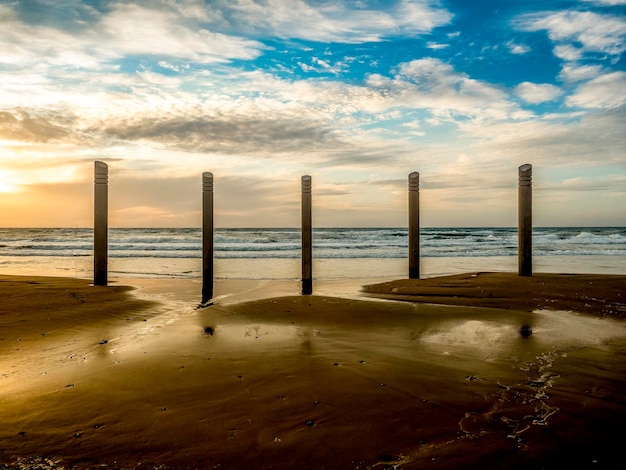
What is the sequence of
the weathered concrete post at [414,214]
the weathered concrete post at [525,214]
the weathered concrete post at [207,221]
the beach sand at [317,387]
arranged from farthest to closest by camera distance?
the weathered concrete post at [414,214]
the weathered concrete post at [207,221]
the weathered concrete post at [525,214]
the beach sand at [317,387]

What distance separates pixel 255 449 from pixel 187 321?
15.4ft

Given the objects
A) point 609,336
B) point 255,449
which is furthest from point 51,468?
point 609,336

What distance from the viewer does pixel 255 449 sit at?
3061mm

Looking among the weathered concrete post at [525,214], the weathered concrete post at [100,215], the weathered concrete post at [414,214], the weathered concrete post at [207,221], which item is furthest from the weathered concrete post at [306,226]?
the weathered concrete post at [525,214]

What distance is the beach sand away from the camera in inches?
119

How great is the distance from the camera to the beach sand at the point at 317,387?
3.03 metres

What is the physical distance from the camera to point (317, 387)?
4.13m

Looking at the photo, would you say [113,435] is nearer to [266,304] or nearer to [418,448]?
[418,448]

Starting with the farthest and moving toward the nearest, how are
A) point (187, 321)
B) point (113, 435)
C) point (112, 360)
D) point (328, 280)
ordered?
point (328, 280)
point (187, 321)
point (112, 360)
point (113, 435)

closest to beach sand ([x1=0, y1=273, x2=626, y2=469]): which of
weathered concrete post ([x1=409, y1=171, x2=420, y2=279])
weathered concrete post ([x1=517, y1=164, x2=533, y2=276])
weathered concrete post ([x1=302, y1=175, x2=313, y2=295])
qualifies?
weathered concrete post ([x1=517, y1=164, x2=533, y2=276])

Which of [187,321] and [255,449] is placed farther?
[187,321]

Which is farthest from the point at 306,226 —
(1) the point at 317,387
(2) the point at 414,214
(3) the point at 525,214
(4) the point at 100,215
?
(1) the point at 317,387

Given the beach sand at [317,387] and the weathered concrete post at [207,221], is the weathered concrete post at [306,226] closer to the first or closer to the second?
the weathered concrete post at [207,221]

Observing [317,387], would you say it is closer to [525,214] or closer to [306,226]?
[306,226]
